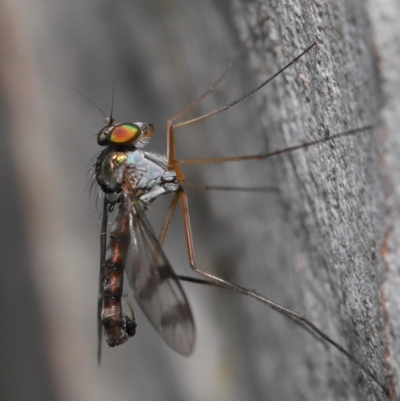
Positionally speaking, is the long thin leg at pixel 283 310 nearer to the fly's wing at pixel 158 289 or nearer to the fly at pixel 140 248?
the fly at pixel 140 248

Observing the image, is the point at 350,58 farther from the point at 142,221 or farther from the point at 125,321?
the point at 125,321

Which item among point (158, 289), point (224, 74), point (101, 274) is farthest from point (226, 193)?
point (158, 289)

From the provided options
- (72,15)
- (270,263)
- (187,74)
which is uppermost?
(72,15)

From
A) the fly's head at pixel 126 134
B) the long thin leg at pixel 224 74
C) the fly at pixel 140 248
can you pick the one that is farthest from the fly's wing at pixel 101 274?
the long thin leg at pixel 224 74

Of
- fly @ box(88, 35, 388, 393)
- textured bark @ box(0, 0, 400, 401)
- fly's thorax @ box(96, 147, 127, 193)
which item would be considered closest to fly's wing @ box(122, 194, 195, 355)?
fly @ box(88, 35, 388, 393)

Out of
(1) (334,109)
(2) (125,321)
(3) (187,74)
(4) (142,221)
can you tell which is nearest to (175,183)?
(4) (142,221)

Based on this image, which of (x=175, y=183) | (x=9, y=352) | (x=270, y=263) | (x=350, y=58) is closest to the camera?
(x=350, y=58)

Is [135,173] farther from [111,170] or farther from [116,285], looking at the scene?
[116,285]

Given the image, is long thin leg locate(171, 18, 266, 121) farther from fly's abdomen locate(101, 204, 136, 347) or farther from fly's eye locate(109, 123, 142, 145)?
fly's abdomen locate(101, 204, 136, 347)

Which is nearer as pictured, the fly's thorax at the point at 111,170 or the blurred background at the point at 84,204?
the fly's thorax at the point at 111,170
